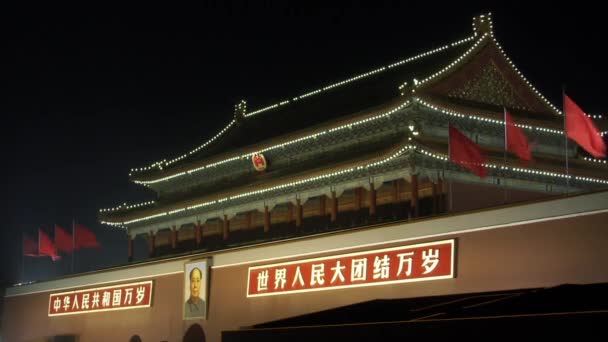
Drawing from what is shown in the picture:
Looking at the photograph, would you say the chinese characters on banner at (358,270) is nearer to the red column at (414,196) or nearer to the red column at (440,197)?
the red column at (414,196)

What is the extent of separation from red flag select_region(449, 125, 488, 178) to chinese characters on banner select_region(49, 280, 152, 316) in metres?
9.83

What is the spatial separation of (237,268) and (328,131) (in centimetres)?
429

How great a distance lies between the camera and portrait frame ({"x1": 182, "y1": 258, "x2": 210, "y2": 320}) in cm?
2002

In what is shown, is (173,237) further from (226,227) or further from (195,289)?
(195,289)

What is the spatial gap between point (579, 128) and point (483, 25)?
24.7ft

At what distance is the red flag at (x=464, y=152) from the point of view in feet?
51.6

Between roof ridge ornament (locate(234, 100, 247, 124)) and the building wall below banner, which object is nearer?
the building wall below banner

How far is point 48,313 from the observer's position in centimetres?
2634

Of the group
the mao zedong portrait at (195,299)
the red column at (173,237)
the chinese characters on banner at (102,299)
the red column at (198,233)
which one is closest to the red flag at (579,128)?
the mao zedong portrait at (195,299)

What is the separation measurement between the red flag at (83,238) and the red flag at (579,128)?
1692 cm

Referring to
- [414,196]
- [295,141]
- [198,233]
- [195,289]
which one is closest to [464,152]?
[414,196]

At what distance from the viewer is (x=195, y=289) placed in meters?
20.3

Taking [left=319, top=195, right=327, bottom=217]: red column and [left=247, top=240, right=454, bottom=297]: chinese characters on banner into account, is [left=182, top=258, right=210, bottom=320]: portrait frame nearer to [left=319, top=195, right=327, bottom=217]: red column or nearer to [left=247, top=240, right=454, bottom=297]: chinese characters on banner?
[left=247, top=240, right=454, bottom=297]: chinese characters on banner

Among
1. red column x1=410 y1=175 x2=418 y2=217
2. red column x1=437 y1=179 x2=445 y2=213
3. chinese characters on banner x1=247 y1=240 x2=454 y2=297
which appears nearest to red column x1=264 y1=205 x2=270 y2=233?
chinese characters on banner x1=247 y1=240 x2=454 y2=297
